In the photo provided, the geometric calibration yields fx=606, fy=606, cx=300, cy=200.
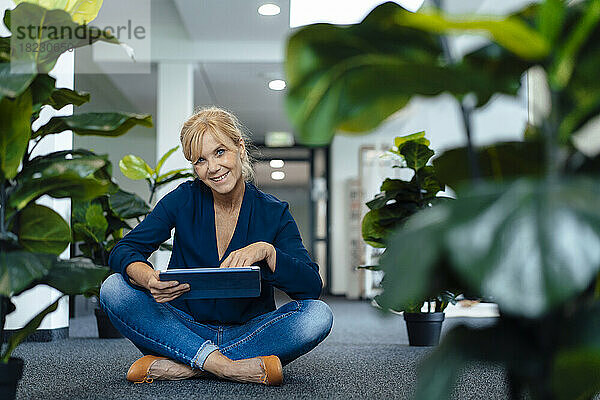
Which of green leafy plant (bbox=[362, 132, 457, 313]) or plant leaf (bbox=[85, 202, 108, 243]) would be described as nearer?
green leafy plant (bbox=[362, 132, 457, 313])

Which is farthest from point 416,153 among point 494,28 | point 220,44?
point 220,44

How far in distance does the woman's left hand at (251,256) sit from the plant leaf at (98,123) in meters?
0.45

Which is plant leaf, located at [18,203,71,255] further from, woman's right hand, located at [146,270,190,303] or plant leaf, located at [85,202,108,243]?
plant leaf, located at [85,202,108,243]

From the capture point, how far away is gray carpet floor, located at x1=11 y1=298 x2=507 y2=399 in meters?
1.50

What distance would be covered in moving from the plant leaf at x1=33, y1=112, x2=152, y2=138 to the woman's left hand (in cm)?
45

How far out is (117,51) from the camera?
16.6 ft

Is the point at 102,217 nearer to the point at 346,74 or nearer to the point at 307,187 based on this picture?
the point at 346,74

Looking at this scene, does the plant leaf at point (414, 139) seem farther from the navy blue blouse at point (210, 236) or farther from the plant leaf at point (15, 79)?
the plant leaf at point (15, 79)

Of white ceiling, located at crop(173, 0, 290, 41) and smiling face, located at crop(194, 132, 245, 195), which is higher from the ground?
white ceiling, located at crop(173, 0, 290, 41)

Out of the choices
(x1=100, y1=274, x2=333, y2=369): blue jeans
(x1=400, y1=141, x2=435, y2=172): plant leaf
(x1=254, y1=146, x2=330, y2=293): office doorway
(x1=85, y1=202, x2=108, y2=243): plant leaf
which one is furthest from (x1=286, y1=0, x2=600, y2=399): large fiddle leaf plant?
(x1=254, y1=146, x2=330, y2=293): office doorway

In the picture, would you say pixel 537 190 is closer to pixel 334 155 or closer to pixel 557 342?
pixel 557 342

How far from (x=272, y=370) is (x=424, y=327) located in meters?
1.13

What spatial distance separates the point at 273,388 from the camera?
5.22ft

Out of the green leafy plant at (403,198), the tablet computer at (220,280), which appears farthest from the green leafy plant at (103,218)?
the tablet computer at (220,280)
